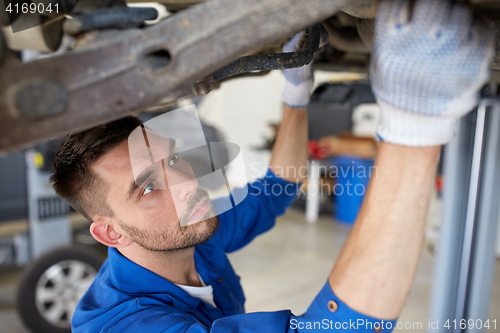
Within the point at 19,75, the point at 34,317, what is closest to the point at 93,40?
the point at 19,75

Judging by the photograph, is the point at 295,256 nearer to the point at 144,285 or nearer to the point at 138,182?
the point at 144,285

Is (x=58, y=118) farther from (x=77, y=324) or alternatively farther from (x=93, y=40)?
(x=77, y=324)

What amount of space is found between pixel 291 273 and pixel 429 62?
7.08 feet

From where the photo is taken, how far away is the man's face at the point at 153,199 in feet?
2.29

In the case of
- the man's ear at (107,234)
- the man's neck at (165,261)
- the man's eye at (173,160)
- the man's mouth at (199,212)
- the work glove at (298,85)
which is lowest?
the man's neck at (165,261)

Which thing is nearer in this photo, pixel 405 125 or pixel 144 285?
pixel 405 125

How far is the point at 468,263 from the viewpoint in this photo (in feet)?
3.87

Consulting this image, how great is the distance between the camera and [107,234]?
76 cm

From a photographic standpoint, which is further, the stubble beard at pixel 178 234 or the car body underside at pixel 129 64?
the stubble beard at pixel 178 234

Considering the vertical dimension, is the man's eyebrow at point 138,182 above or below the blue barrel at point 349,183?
above

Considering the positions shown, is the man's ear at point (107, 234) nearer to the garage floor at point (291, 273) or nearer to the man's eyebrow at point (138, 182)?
the man's eyebrow at point (138, 182)

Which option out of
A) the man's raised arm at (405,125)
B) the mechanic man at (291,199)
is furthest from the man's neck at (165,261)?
the man's raised arm at (405,125)

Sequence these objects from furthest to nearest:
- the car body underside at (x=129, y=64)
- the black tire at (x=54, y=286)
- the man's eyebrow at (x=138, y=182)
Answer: the black tire at (x=54, y=286) → the man's eyebrow at (x=138, y=182) → the car body underside at (x=129, y=64)

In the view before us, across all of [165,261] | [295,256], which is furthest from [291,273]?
[165,261]
